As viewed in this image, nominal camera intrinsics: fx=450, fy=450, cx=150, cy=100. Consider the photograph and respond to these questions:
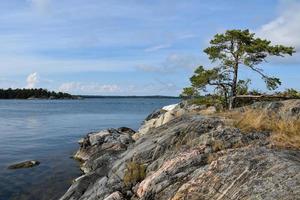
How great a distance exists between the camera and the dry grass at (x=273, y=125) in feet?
40.5

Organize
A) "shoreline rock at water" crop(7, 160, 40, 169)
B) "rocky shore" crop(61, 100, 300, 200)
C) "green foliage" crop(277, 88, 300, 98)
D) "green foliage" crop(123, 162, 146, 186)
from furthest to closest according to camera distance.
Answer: "shoreline rock at water" crop(7, 160, 40, 169) < "green foliage" crop(277, 88, 300, 98) < "green foliage" crop(123, 162, 146, 186) < "rocky shore" crop(61, 100, 300, 200)

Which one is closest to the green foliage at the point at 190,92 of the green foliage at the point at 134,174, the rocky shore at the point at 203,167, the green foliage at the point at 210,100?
the green foliage at the point at 210,100

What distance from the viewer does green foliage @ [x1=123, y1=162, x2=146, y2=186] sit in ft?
44.6

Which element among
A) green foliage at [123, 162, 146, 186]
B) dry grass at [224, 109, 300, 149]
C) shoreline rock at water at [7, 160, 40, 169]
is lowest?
shoreline rock at water at [7, 160, 40, 169]

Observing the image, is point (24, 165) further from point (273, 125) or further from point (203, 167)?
point (203, 167)

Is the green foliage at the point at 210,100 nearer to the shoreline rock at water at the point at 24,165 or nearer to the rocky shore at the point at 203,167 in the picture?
the rocky shore at the point at 203,167

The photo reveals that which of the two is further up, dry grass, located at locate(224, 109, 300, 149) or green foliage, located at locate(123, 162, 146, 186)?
dry grass, located at locate(224, 109, 300, 149)

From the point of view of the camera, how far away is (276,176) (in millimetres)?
9641

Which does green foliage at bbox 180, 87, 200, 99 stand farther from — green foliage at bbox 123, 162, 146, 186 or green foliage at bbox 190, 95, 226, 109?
green foliage at bbox 123, 162, 146, 186

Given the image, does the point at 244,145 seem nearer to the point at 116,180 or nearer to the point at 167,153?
the point at 167,153

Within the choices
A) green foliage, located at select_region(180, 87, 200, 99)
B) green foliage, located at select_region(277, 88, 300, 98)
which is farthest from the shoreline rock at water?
green foliage, located at select_region(277, 88, 300, 98)

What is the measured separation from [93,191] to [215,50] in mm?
15609

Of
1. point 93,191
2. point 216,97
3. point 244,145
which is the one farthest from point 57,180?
point 244,145

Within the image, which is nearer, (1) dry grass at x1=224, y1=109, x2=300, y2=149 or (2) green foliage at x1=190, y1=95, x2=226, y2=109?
(1) dry grass at x1=224, y1=109, x2=300, y2=149
